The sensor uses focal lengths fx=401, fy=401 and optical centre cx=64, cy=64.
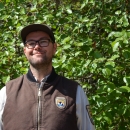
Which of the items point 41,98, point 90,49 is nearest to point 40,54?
point 41,98

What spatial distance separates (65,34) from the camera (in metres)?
3.95

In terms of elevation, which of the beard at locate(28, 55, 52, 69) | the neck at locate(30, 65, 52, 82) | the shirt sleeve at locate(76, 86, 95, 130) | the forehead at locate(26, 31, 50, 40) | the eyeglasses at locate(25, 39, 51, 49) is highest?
the forehead at locate(26, 31, 50, 40)

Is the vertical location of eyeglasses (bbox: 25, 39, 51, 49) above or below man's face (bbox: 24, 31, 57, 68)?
above

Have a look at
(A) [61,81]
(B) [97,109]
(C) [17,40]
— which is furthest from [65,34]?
(A) [61,81]

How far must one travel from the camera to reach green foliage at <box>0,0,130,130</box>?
3500mm

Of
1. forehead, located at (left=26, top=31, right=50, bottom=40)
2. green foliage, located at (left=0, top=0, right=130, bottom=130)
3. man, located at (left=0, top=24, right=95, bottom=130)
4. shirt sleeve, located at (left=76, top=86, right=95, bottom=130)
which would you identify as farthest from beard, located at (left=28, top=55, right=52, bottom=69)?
green foliage, located at (left=0, top=0, right=130, bottom=130)

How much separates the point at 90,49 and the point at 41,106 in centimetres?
139

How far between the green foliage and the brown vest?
985mm

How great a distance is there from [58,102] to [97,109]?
4.60ft

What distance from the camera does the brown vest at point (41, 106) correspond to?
2.34m

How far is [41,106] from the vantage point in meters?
2.37

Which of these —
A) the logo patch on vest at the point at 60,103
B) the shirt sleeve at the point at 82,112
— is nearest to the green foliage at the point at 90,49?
the shirt sleeve at the point at 82,112

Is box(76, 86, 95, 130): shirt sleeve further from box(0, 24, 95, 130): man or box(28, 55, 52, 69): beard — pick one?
box(28, 55, 52, 69): beard

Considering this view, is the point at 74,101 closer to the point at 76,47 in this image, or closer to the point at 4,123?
the point at 4,123
